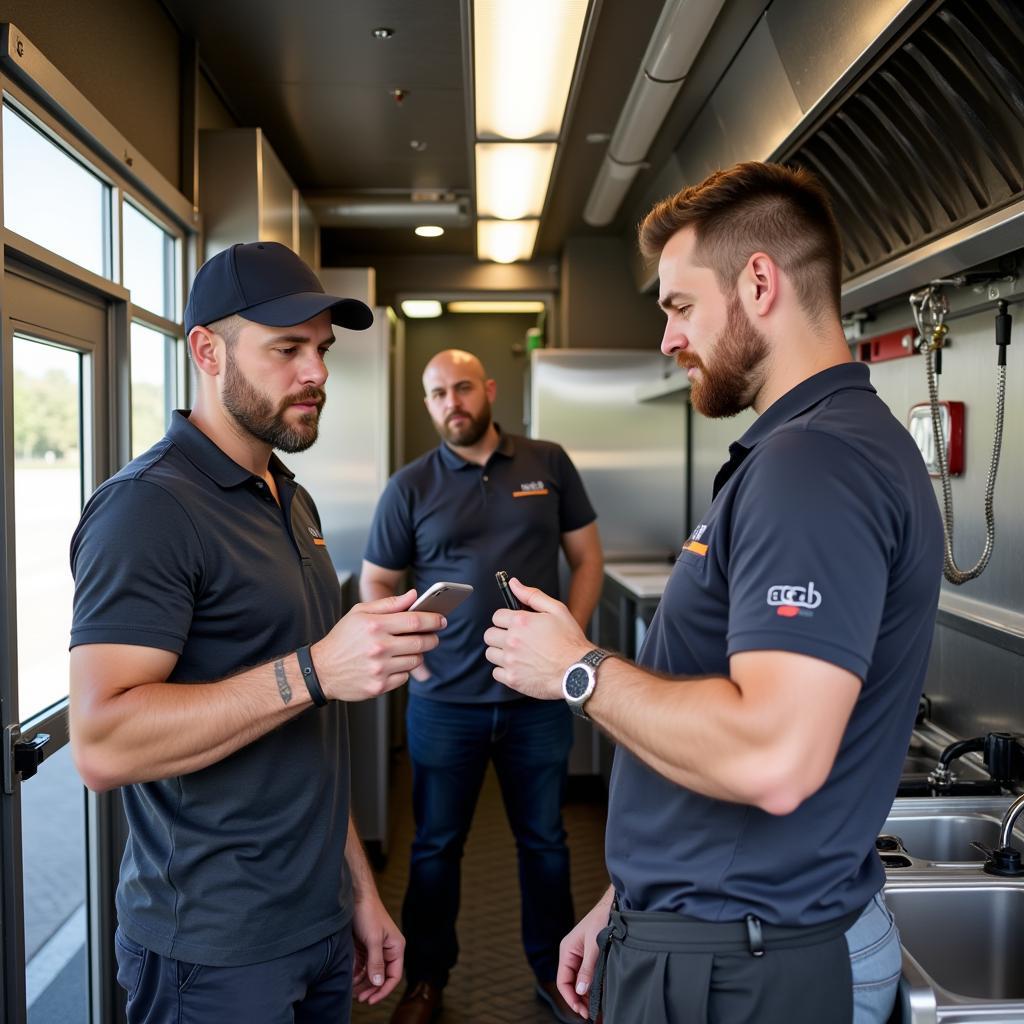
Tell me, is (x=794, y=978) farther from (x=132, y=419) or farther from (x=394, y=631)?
(x=132, y=419)

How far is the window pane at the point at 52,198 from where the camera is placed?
200 cm

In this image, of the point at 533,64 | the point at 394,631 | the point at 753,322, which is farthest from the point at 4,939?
the point at 533,64

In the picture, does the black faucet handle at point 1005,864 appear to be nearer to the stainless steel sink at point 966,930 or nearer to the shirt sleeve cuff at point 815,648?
the stainless steel sink at point 966,930

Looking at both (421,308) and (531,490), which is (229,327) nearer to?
(531,490)

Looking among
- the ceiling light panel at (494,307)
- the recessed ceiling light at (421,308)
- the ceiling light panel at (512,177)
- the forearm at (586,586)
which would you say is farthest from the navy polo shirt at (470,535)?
the ceiling light panel at (494,307)

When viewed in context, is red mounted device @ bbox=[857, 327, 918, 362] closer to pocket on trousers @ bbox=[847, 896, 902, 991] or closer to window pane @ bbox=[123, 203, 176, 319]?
pocket on trousers @ bbox=[847, 896, 902, 991]

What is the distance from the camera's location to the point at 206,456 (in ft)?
4.90

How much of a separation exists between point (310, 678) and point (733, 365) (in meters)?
0.70

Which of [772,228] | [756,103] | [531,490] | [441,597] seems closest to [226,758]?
[441,597]

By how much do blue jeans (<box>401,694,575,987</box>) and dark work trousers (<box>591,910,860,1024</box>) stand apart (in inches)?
65.5

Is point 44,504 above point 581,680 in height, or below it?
above

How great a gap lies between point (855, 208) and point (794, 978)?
1.96 metres

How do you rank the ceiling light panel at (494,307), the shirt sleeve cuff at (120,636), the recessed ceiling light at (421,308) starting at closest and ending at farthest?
the shirt sleeve cuff at (120,636) → the recessed ceiling light at (421,308) → the ceiling light panel at (494,307)

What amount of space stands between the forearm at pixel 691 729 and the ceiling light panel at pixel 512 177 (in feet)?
8.27
